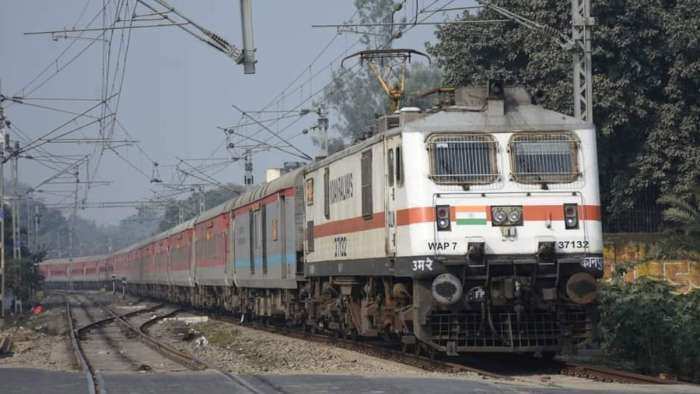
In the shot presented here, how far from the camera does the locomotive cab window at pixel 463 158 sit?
16.1m

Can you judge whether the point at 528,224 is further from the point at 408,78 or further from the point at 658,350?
the point at 408,78

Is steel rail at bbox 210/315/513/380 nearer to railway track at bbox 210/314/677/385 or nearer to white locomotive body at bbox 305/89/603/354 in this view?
railway track at bbox 210/314/677/385

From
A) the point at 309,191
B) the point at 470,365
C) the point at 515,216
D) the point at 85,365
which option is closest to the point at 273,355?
the point at 85,365

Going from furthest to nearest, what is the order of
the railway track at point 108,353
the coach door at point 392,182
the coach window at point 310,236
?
the coach window at point 310,236 → the railway track at point 108,353 → the coach door at point 392,182

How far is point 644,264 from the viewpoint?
81.5ft

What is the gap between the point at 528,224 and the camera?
16.0m

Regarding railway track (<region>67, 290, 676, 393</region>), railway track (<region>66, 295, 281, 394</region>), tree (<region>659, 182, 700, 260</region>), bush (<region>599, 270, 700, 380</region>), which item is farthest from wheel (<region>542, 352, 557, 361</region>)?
railway track (<region>66, 295, 281, 394</region>)

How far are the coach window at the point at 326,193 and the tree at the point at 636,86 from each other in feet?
40.9

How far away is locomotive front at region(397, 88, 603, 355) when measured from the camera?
1584 centimetres

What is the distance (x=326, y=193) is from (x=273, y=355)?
127 inches

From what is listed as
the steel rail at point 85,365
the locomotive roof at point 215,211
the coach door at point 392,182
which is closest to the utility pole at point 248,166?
the locomotive roof at point 215,211

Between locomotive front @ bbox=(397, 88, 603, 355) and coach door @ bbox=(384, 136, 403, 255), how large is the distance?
328 millimetres

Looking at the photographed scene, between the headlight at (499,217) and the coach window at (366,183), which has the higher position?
the coach window at (366,183)

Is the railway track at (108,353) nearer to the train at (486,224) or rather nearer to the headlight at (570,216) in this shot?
the train at (486,224)
